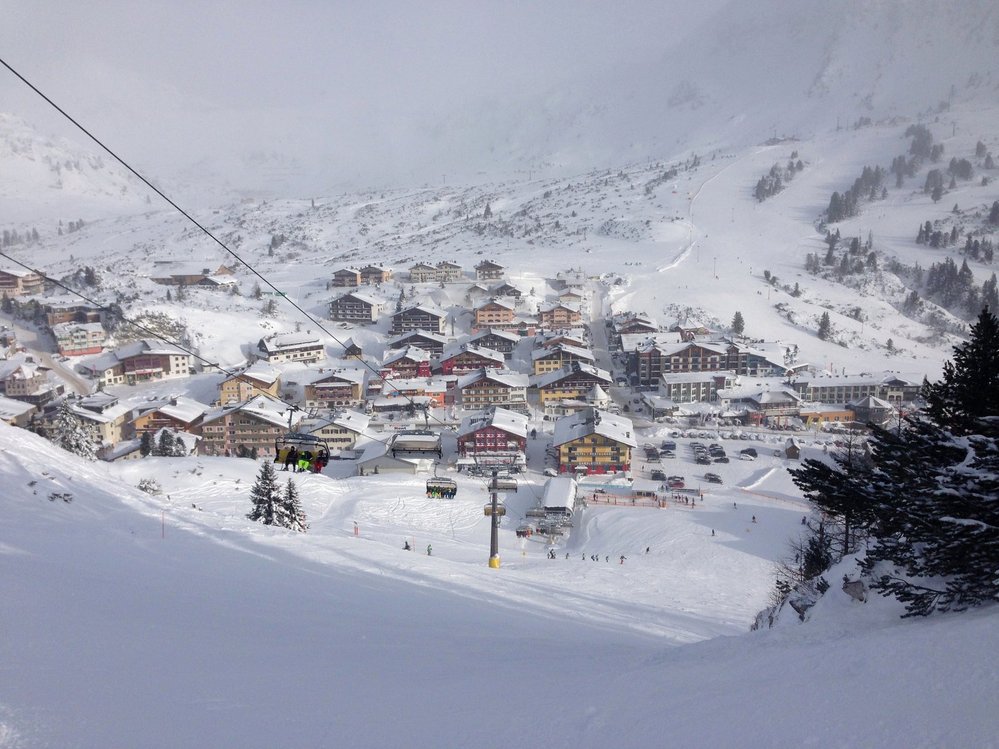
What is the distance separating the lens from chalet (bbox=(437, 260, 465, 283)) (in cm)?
5179

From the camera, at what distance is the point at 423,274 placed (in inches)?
2057

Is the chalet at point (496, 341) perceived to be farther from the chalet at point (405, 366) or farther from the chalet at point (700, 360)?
the chalet at point (700, 360)

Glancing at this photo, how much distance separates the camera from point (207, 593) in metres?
7.00

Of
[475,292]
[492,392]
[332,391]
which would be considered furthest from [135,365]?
[475,292]

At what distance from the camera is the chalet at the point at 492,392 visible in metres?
32.0

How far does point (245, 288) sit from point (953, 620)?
54.1 metres

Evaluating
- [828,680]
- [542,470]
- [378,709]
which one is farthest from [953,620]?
[542,470]

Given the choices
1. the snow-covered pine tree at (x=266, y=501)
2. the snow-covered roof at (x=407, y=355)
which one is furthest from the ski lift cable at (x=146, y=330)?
the snow-covered roof at (x=407, y=355)

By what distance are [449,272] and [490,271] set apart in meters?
3.55

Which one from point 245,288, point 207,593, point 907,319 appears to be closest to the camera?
point 207,593

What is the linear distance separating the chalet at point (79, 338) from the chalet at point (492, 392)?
2288cm

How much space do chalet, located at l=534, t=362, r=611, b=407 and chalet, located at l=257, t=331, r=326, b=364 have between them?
47.5 feet

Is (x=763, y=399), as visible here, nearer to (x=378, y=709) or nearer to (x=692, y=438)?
(x=692, y=438)

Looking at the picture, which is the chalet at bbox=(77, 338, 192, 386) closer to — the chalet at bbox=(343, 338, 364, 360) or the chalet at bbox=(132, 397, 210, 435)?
the chalet at bbox=(132, 397, 210, 435)
